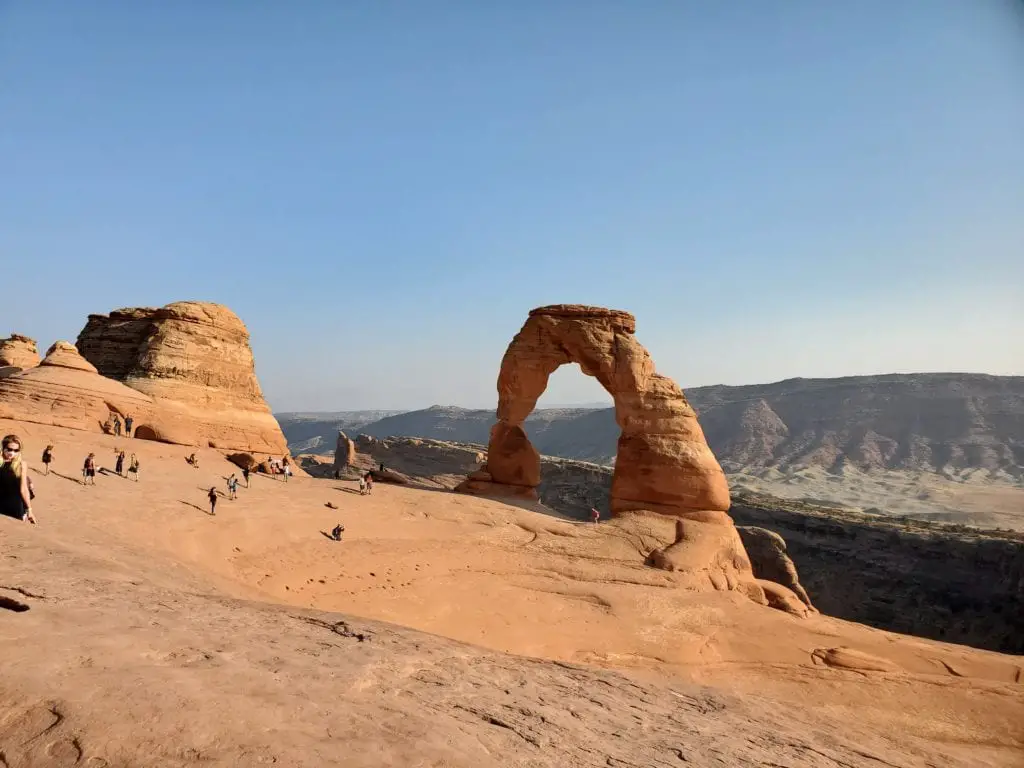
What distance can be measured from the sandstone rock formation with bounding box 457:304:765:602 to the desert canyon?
9 centimetres

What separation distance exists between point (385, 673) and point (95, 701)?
2215 mm

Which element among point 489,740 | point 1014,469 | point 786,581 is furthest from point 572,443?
point 489,740

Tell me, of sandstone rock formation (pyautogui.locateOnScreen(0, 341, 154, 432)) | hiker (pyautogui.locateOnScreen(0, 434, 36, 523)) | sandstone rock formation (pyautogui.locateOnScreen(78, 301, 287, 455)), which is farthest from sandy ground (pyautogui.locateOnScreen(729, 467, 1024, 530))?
hiker (pyautogui.locateOnScreen(0, 434, 36, 523))

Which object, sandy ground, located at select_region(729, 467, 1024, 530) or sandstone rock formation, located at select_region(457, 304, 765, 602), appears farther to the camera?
sandy ground, located at select_region(729, 467, 1024, 530)

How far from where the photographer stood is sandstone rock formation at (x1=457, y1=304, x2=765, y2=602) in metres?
18.3

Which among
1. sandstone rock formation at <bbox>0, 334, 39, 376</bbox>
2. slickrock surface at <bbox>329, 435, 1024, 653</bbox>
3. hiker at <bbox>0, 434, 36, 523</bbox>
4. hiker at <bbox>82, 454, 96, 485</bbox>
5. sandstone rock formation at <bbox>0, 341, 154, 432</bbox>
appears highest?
sandstone rock formation at <bbox>0, 334, 39, 376</bbox>

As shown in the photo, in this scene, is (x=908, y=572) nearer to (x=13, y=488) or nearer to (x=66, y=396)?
(x=13, y=488)

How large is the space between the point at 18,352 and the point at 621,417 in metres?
28.9

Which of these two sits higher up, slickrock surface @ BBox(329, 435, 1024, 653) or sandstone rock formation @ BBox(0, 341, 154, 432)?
sandstone rock formation @ BBox(0, 341, 154, 432)

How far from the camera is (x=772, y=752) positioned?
5.33 m

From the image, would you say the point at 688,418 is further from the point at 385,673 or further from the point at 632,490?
the point at 385,673

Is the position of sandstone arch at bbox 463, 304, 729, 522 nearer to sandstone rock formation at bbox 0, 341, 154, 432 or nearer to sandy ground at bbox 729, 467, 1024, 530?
sandstone rock formation at bbox 0, 341, 154, 432

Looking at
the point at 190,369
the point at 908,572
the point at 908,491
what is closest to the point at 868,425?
the point at 908,491

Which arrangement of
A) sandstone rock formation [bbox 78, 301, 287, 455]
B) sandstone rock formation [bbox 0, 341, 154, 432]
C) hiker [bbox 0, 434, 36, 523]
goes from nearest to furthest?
1. hiker [bbox 0, 434, 36, 523]
2. sandstone rock formation [bbox 0, 341, 154, 432]
3. sandstone rock formation [bbox 78, 301, 287, 455]
